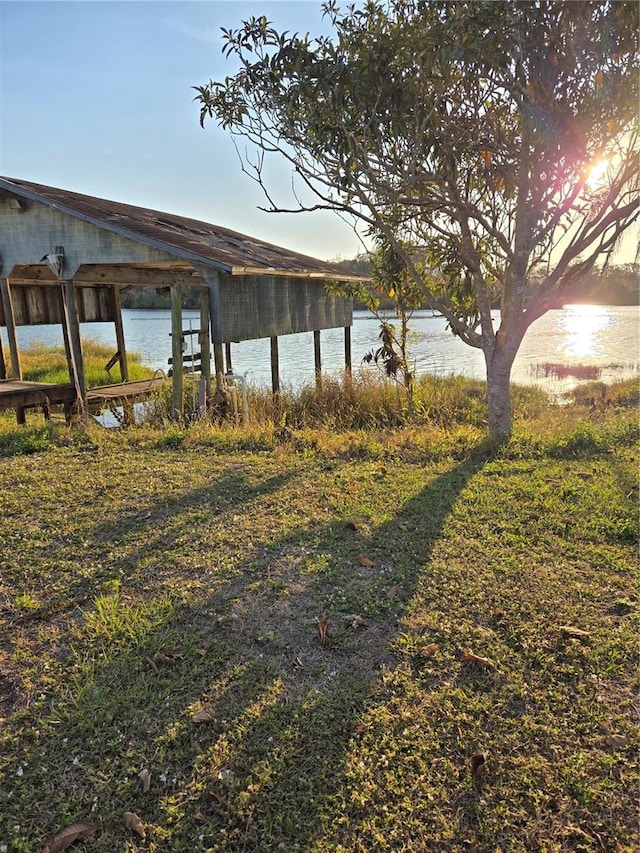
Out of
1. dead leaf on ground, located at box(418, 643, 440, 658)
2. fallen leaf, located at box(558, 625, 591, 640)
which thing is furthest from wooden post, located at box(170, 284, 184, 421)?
fallen leaf, located at box(558, 625, 591, 640)

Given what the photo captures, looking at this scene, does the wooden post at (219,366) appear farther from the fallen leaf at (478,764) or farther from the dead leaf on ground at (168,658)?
the fallen leaf at (478,764)

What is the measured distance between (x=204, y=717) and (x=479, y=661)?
4.14ft

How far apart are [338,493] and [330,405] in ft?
20.3

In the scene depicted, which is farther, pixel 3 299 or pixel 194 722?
pixel 3 299

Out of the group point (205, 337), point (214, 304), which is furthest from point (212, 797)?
point (205, 337)

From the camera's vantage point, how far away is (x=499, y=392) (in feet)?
21.5

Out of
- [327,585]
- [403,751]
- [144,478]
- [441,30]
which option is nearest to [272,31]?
[441,30]

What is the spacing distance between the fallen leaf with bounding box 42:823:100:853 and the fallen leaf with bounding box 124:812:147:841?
92 mm

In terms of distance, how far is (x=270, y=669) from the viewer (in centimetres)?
247

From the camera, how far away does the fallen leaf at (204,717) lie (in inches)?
85.9

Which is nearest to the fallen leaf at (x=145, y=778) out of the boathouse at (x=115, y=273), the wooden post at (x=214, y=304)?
the boathouse at (x=115, y=273)

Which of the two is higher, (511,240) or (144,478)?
(511,240)

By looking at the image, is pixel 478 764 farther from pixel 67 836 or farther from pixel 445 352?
pixel 445 352

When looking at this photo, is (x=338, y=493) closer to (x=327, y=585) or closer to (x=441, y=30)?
(x=327, y=585)
